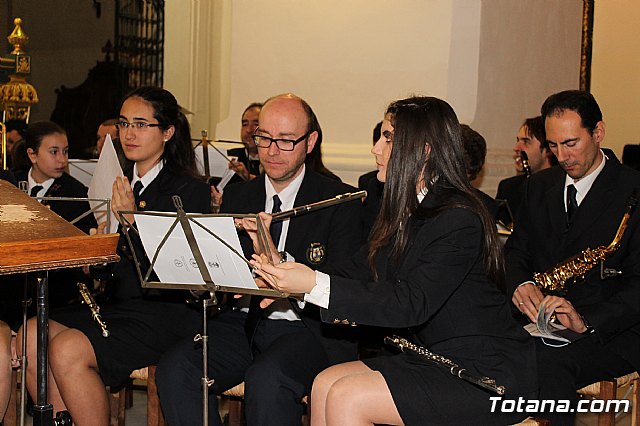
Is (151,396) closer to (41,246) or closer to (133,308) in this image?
(133,308)

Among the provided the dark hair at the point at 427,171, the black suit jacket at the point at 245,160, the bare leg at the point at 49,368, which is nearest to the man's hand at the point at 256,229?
the dark hair at the point at 427,171

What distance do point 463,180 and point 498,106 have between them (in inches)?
133

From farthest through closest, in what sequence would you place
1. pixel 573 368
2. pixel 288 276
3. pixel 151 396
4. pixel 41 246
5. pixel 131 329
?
1. pixel 131 329
2. pixel 151 396
3. pixel 573 368
4. pixel 288 276
5. pixel 41 246

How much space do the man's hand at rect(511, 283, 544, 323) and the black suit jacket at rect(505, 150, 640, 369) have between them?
0.19 feet

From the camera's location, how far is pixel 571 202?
4.04 m

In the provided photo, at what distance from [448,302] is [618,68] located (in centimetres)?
844

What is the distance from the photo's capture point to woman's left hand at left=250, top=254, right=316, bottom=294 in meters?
2.82

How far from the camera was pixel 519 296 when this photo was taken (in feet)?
12.6

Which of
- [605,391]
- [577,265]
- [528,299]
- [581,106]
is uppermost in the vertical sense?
[581,106]

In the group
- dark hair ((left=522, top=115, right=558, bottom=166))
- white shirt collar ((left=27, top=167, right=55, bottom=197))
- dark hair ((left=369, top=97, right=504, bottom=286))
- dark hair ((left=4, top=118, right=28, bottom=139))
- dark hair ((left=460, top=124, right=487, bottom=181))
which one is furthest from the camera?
dark hair ((left=4, top=118, right=28, bottom=139))

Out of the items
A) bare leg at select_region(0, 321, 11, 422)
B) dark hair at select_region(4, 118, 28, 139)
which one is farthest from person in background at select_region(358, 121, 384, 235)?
dark hair at select_region(4, 118, 28, 139)

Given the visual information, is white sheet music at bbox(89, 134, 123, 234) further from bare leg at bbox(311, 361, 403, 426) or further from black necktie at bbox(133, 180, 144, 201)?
bare leg at bbox(311, 361, 403, 426)

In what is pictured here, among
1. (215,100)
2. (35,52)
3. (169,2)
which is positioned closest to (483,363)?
(215,100)

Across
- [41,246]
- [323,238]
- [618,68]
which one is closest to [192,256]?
[41,246]
